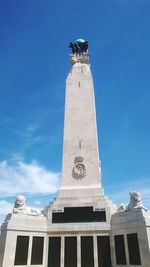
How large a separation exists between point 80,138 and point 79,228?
9.02 m

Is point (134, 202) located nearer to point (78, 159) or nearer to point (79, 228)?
point (79, 228)

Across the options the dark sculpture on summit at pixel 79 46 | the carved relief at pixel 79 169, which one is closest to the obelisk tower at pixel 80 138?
the carved relief at pixel 79 169

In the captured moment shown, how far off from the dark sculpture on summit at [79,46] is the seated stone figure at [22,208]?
20905mm

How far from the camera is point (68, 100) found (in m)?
26.9

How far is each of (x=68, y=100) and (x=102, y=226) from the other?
1443 cm

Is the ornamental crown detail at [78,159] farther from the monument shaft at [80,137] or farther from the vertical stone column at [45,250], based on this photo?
the vertical stone column at [45,250]

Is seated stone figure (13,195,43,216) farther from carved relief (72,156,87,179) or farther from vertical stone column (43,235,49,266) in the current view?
carved relief (72,156,87,179)

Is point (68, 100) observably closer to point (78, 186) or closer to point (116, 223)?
point (78, 186)

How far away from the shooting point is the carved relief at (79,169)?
22078 mm

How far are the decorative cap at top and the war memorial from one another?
545 inches

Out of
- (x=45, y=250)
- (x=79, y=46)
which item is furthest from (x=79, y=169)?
(x=79, y=46)

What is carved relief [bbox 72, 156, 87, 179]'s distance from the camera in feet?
72.4

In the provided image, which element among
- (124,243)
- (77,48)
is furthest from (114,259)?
(77,48)

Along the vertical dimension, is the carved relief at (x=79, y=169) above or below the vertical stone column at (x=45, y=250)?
above
